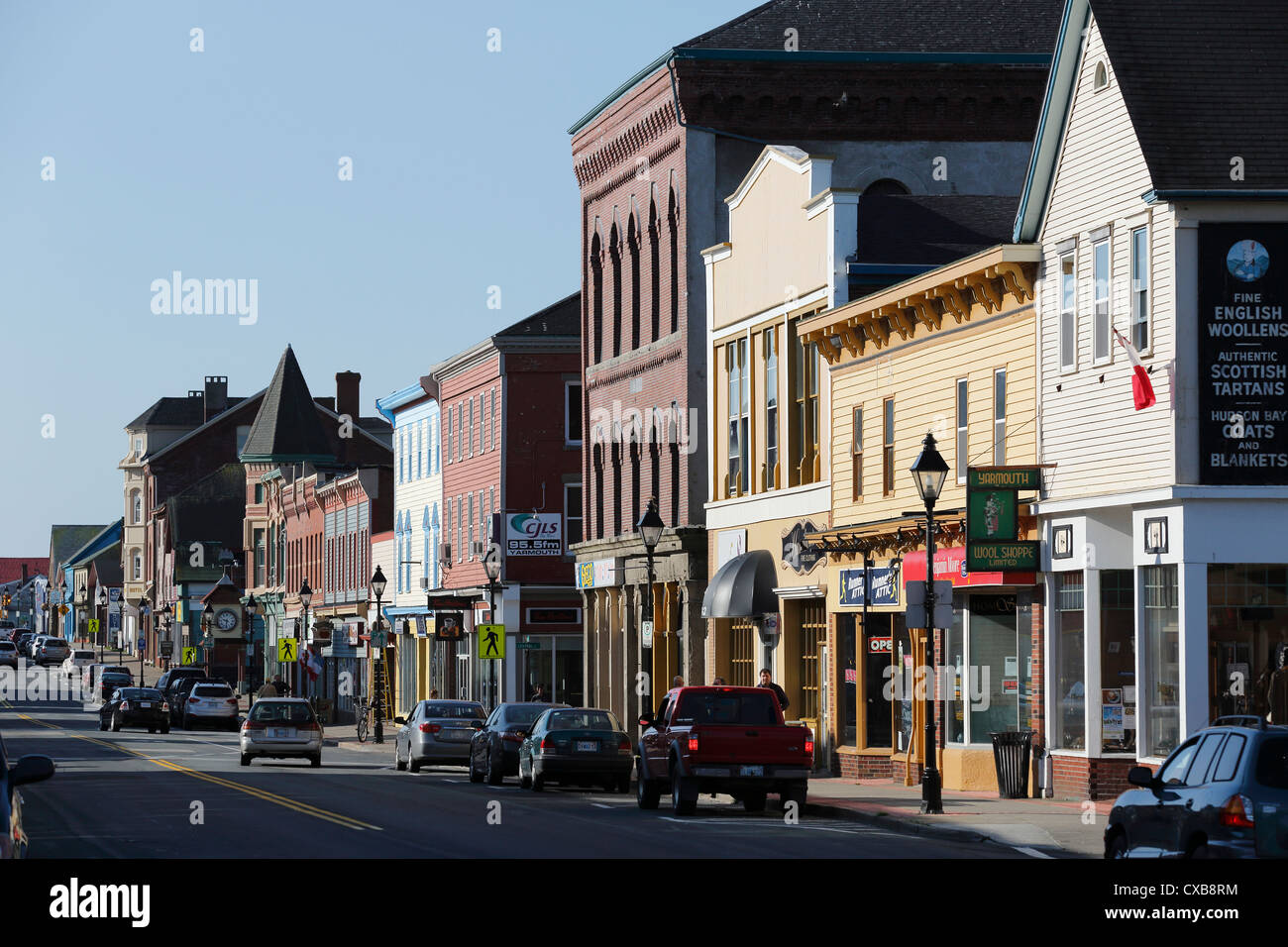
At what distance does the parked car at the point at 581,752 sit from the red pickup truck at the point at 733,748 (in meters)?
5.18

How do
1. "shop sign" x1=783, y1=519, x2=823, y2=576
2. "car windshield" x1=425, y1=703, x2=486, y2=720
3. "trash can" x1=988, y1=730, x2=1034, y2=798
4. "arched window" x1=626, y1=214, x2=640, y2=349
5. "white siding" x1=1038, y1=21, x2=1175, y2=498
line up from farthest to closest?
"arched window" x1=626, y1=214, x2=640, y2=349, "car windshield" x1=425, y1=703, x2=486, y2=720, "shop sign" x1=783, y1=519, x2=823, y2=576, "trash can" x1=988, y1=730, x2=1034, y2=798, "white siding" x1=1038, y1=21, x2=1175, y2=498

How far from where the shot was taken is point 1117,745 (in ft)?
93.6

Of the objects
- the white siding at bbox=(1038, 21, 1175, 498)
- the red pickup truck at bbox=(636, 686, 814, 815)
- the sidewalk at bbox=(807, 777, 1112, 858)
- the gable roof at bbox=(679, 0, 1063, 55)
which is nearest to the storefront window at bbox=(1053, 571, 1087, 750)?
the sidewalk at bbox=(807, 777, 1112, 858)

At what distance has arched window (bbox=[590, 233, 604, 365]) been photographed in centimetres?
5572

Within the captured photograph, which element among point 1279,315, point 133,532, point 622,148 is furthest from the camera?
point 133,532

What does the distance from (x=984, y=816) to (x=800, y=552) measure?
1327 cm

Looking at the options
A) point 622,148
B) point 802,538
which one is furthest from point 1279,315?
point 622,148

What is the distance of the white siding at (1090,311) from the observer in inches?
1060

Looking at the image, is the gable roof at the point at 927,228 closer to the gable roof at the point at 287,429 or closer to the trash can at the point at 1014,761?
the trash can at the point at 1014,761

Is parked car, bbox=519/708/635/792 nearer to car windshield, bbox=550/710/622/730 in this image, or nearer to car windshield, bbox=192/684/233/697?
car windshield, bbox=550/710/622/730

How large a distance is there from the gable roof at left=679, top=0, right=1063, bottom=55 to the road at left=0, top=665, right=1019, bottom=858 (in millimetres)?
17665

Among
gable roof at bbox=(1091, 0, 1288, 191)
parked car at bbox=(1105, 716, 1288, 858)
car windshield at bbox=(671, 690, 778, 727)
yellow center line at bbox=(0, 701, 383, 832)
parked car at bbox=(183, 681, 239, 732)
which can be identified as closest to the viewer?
parked car at bbox=(1105, 716, 1288, 858)
